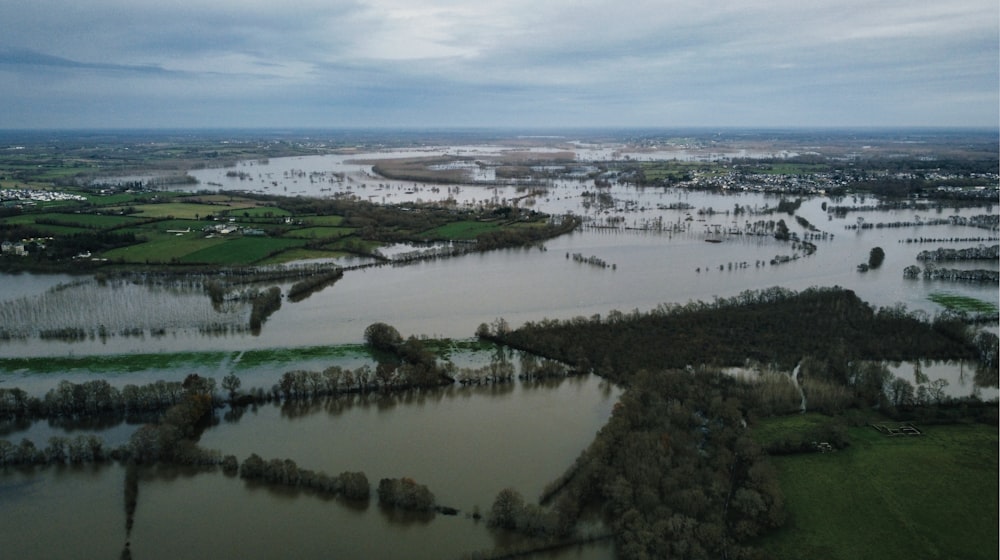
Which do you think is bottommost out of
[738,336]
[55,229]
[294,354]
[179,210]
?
[294,354]

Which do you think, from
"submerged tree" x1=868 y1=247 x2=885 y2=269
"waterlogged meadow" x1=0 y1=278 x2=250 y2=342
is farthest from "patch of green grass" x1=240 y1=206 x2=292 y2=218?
"submerged tree" x1=868 y1=247 x2=885 y2=269

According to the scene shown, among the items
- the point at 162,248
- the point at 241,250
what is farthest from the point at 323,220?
the point at 162,248

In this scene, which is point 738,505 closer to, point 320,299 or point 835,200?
point 320,299

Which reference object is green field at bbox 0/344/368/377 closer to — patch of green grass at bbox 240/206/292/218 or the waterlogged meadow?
the waterlogged meadow

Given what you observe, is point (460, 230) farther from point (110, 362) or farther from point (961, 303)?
point (961, 303)

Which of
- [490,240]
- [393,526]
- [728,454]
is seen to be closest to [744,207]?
[490,240]

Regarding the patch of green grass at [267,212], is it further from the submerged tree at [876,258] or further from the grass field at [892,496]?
the grass field at [892,496]

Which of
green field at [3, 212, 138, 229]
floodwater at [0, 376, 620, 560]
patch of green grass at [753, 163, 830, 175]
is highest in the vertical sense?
patch of green grass at [753, 163, 830, 175]
